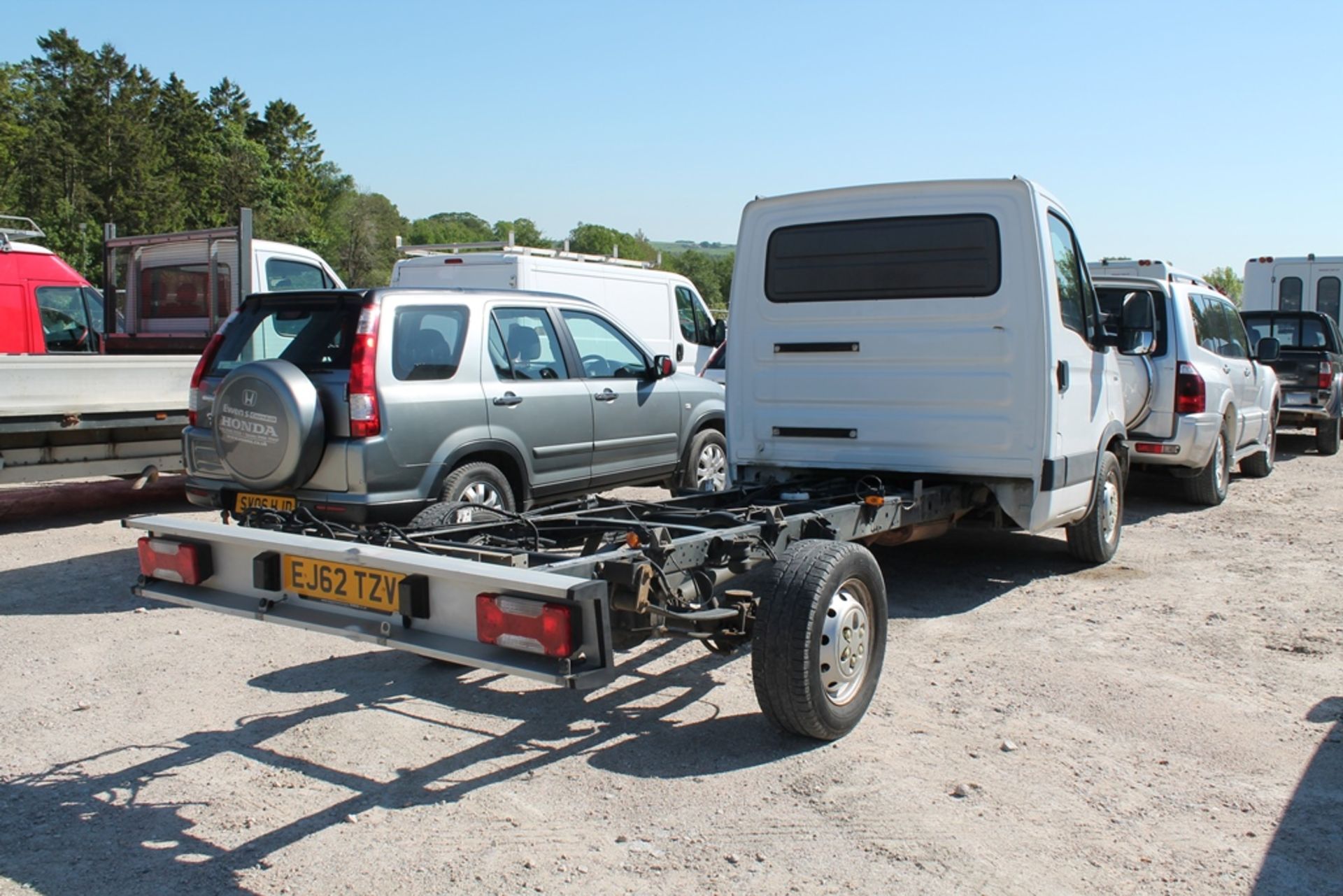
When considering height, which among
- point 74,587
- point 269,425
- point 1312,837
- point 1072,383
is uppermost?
point 1072,383

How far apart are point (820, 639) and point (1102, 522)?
12.8 feet

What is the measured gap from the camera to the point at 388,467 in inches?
241

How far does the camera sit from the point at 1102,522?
283 inches

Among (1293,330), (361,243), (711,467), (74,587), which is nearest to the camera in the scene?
(74,587)

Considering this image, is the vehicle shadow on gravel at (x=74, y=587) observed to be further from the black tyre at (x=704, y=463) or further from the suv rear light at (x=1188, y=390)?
the suv rear light at (x=1188, y=390)

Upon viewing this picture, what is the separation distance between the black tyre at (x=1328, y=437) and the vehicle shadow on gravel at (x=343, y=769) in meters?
12.2

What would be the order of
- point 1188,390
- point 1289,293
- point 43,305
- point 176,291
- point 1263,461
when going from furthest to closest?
1. point 1289,293
2. point 43,305
3. point 1263,461
4. point 176,291
5. point 1188,390

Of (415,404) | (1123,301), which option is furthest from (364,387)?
(1123,301)

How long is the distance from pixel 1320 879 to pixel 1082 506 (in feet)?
11.9

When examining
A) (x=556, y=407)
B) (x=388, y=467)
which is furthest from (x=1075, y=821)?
(x=556, y=407)

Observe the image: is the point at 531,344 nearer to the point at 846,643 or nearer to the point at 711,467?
the point at 711,467

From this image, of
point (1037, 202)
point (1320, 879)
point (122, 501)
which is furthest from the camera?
point (122, 501)

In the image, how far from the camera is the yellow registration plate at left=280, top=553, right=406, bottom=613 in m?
3.60

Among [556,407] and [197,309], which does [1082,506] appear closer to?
[556,407]
